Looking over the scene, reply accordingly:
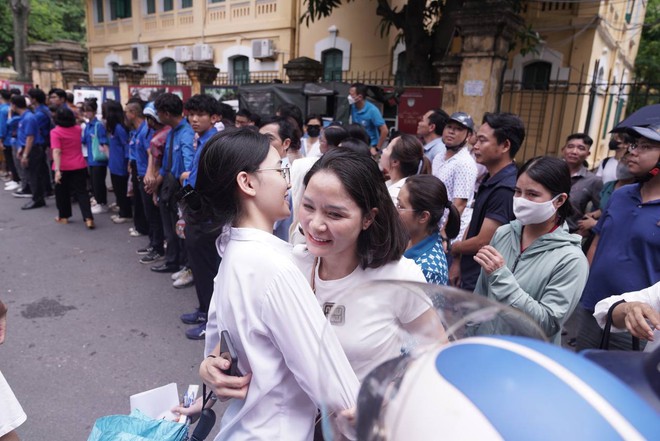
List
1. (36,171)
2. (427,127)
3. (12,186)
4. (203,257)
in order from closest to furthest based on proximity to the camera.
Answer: (203,257) → (427,127) → (36,171) → (12,186)

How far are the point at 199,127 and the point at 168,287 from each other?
1858mm

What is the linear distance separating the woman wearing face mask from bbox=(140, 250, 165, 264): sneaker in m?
4.55

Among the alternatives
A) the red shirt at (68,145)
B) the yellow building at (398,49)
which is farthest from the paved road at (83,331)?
the yellow building at (398,49)

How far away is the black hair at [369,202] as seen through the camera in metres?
1.47

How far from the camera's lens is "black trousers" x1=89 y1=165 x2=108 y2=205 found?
7215mm

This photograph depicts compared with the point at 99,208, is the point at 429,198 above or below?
above

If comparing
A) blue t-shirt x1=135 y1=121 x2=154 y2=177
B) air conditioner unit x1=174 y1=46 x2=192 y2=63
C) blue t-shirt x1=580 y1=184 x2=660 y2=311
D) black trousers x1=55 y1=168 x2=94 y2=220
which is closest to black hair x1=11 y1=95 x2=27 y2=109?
black trousers x1=55 y1=168 x2=94 y2=220

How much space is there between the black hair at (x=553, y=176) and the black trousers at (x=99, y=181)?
694 centimetres

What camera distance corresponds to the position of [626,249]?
2299 mm

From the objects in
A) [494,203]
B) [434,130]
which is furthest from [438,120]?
[494,203]

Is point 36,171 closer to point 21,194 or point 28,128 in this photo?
point 28,128

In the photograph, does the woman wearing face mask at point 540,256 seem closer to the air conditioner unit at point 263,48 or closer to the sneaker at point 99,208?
the sneaker at point 99,208

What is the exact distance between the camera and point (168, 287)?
193 inches

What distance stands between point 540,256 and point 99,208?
7710mm
